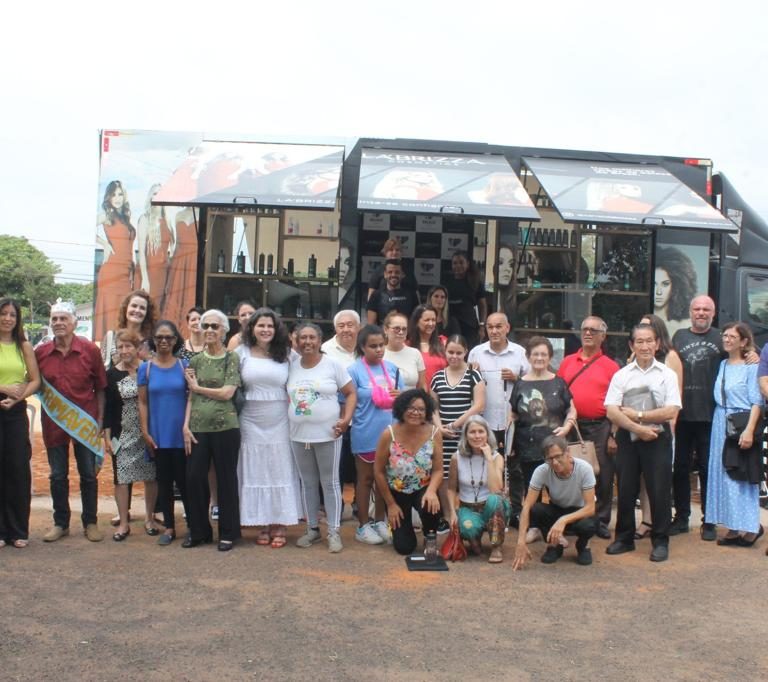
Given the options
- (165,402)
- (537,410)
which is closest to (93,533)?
(165,402)

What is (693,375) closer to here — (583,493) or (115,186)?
(583,493)

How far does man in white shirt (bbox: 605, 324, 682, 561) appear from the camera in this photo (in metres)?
5.89

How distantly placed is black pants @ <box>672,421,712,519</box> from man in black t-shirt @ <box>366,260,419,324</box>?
2.81m

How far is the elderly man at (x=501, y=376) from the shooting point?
6.57 meters

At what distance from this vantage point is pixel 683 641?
13.9 feet

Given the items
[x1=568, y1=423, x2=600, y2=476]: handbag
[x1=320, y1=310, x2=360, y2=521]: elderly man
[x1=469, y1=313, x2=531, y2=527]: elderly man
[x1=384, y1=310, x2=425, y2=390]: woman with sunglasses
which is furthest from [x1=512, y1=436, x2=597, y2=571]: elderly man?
[x1=320, y1=310, x2=360, y2=521]: elderly man

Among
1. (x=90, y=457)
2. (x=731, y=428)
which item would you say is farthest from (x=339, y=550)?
(x=731, y=428)

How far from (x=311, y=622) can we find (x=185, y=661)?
0.77 m

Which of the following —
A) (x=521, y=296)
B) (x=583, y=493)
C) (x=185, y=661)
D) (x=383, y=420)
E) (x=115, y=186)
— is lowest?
(x=185, y=661)

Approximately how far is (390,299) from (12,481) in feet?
12.4

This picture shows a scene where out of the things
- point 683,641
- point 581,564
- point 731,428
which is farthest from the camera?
point 731,428

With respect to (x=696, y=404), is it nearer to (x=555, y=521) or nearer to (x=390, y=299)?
(x=555, y=521)

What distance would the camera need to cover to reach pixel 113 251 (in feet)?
28.1

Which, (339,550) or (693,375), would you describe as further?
(693,375)
